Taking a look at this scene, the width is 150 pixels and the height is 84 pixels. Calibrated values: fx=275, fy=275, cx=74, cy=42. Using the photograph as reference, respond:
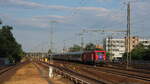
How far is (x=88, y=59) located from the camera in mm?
58719

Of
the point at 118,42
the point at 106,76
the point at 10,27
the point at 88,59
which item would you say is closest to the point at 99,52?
the point at 88,59

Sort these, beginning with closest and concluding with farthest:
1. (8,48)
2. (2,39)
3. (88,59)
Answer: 1. (88,59)
2. (2,39)
3. (8,48)

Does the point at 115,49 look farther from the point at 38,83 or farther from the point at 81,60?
the point at 38,83

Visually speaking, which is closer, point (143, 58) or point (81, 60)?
point (81, 60)

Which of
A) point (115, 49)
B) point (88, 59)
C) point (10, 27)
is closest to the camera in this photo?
point (88, 59)

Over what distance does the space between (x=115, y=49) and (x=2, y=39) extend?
301ft

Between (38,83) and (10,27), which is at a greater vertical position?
(10,27)

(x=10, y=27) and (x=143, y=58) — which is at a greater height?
(x=10, y=27)

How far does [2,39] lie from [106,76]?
196 ft

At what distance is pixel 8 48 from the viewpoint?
302 ft

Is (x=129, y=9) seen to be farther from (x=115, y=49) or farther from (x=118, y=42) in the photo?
(x=118, y=42)

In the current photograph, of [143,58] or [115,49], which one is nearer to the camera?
[143,58]

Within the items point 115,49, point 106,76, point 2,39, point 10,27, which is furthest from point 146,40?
point 106,76

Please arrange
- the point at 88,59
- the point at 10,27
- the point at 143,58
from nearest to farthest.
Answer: the point at 88,59, the point at 143,58, the point at 10,27
